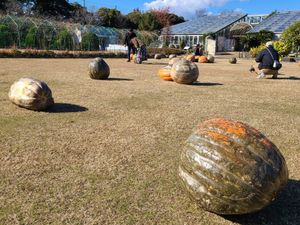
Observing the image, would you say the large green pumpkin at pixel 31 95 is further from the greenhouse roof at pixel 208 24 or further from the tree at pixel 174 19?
the tree at pixel 174 19

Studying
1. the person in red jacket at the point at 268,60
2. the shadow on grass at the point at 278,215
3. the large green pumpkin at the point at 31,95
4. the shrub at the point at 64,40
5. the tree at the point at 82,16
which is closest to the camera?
the shadow on grass at the point at 278,215

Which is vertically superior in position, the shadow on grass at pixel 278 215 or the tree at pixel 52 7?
the tree at pixel 52 7

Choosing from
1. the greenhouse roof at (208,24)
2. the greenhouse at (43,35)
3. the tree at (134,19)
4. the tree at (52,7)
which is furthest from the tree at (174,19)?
the greenhouse at (43,35)

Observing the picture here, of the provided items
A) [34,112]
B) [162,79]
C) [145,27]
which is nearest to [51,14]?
[145,27]

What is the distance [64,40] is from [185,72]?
23076 millimetres

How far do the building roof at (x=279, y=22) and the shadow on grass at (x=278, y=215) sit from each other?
152 feet

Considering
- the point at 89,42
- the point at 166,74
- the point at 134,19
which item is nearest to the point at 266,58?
the point at 166,74

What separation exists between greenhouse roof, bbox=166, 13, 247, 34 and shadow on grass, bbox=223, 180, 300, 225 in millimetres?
51691

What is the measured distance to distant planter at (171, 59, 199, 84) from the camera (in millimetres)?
11914

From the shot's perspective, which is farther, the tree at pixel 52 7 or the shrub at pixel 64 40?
the tree at pixel 52 7

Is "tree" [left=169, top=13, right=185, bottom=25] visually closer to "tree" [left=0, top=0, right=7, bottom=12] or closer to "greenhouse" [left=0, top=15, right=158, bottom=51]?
"tree" [left=0, top=0, right=7, bottom=12]

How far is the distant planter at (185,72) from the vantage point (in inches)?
469

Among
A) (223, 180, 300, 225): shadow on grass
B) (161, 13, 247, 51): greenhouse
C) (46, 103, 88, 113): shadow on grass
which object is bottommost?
(223, 180, 300, 225): shadow on grass

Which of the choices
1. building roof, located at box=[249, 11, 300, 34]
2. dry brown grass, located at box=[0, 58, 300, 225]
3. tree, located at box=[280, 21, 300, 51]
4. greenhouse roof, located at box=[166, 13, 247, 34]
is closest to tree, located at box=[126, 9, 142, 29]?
greenhouse roof, located at box=[166, 13, 247, 34]
